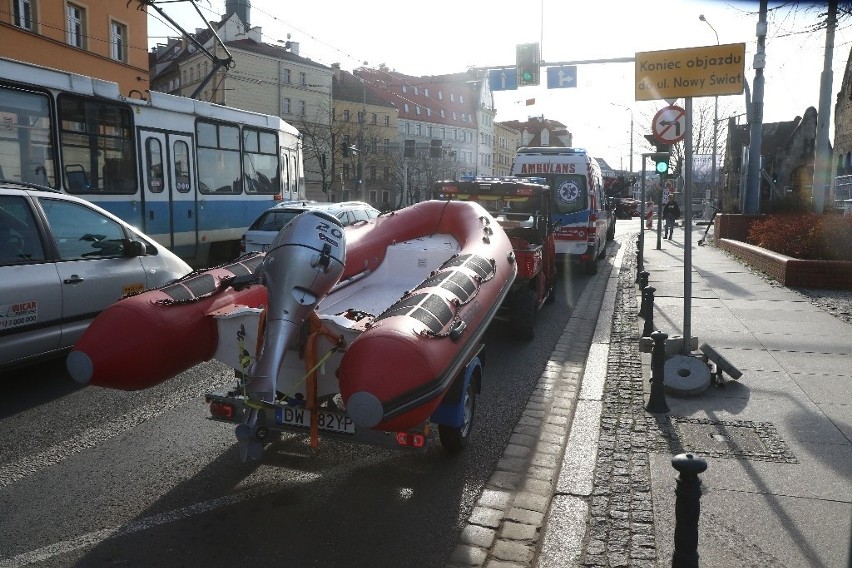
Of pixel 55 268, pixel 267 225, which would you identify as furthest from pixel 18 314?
pixel 267 225

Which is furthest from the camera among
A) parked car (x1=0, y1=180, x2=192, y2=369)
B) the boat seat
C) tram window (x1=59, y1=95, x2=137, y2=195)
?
tram window (x1=59, y1=95, x2=137, y2=195)

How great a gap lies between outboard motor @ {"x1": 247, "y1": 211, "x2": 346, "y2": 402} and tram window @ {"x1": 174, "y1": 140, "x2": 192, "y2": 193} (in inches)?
388

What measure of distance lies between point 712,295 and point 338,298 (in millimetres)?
8110

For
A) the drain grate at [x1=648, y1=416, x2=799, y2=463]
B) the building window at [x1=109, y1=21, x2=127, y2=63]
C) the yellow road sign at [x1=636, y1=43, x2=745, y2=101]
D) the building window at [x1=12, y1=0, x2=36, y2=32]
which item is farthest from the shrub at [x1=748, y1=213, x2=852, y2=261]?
the building window at [x1=109, y1=21, x2=127, y2=63]

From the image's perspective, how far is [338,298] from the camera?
6.21 m

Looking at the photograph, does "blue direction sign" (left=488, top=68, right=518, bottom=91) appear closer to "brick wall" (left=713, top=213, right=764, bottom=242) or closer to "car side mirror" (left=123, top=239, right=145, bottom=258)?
"brick wall" (left=713, top=213, right=764, bottom=242)

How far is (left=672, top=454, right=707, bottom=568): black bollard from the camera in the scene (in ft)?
9.81

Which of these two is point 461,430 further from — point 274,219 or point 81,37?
point 81,37

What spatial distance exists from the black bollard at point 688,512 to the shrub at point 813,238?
1158 centimetres

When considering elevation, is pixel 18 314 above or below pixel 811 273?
above

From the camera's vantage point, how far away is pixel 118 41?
91.5ft

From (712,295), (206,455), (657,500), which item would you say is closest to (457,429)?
(657,500)

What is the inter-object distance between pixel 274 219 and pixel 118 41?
1977 centimetres

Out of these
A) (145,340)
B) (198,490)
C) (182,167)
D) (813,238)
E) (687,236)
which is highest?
(182,167)
